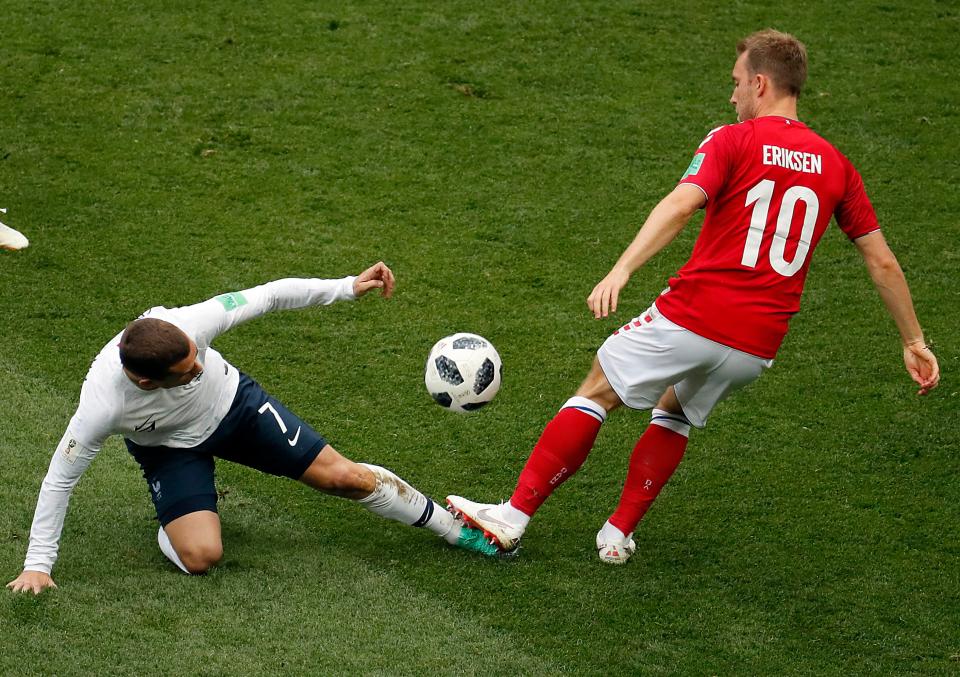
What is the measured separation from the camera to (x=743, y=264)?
164 inches

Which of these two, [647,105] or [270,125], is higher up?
[647,105]

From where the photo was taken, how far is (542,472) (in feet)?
14.8

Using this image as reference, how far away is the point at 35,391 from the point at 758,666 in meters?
3.58

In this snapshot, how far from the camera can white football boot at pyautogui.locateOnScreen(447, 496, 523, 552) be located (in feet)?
14.9

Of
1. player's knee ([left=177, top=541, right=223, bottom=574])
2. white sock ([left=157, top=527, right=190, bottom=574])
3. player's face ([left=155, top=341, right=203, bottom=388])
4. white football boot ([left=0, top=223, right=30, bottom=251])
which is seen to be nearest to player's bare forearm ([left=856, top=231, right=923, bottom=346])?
player's face ([left=155, top=341, right=203, bottom=388])

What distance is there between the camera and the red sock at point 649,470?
180 inches

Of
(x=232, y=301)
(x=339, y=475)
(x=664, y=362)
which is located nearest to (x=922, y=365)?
(x=664, y=362)

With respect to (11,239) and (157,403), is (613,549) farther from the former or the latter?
(11,239)

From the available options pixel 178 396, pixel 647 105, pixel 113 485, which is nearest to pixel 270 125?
pixel 647 105

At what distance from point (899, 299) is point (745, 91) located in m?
0.94

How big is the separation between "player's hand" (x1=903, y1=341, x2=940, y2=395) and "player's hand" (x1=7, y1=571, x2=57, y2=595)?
10.4ft

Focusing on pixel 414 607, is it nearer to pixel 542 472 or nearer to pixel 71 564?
pixel 542 472

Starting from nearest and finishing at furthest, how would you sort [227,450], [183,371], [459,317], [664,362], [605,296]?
[605,296], [183,371], [664,362], [227,450], [459,317]

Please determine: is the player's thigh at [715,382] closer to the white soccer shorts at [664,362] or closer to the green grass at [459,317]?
the white soccer shorts at [664,362]
